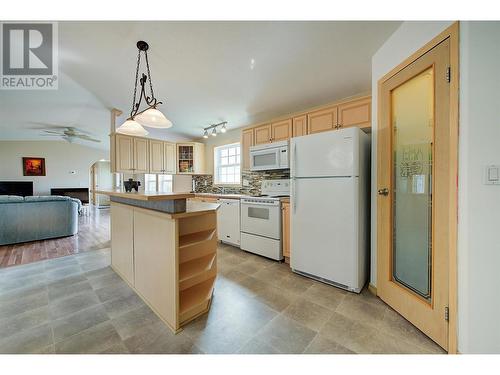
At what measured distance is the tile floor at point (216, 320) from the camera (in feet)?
4.31

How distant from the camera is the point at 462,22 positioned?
46.9 inches

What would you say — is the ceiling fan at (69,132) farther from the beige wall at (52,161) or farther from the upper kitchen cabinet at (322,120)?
the upper kitchen cabinet at (322,120)

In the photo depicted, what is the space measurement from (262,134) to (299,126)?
27.7 inches

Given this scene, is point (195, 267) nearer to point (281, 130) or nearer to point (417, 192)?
point (417, 192)

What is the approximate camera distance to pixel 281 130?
10.4ft

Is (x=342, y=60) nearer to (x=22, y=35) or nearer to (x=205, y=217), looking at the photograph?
(x=205, y=217)

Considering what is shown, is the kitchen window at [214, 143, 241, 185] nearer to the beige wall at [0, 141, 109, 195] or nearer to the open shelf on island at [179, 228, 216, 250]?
the open shelf on island at [179, 228, 216, 250]

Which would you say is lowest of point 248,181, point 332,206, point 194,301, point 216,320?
point 216,320

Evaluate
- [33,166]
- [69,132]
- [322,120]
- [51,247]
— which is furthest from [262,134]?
[33,166]

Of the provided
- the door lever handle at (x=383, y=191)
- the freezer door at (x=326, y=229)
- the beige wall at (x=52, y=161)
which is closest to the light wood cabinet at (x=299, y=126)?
the freezer door at (x=326, y=229)

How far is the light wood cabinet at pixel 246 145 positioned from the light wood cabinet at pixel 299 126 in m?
0.85

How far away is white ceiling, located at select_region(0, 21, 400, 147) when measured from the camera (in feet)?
5.70

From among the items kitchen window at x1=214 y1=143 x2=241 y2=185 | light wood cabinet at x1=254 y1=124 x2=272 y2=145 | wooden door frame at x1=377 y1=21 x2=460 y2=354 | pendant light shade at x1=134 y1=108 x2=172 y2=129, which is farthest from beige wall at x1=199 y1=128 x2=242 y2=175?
wooden door frame at x1=377 y1=21 x2=460 y2=354
